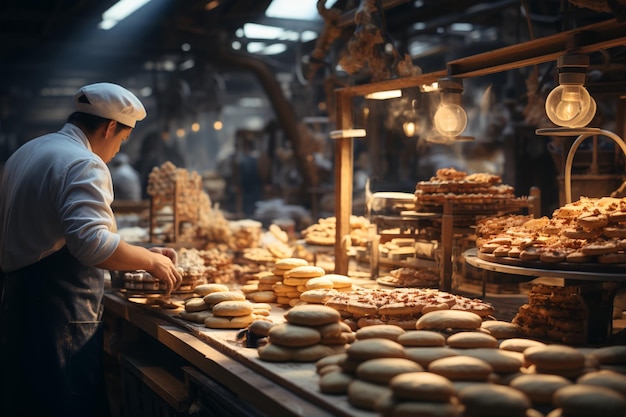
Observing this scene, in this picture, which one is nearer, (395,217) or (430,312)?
(430,312)

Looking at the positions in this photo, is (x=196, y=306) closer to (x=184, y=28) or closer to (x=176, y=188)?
(x=176, y=188)

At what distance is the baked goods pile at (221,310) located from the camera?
3732mm

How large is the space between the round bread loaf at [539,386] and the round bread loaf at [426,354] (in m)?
0.29

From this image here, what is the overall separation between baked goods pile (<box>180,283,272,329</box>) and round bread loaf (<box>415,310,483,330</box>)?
3.14 ft

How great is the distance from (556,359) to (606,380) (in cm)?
23

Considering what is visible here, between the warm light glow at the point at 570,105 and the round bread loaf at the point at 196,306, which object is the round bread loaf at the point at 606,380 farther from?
the round bread loaf at the point at 196,306

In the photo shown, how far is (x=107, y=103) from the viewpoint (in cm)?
367

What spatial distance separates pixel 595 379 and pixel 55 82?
2075cm

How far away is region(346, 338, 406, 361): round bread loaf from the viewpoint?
2.62 meters

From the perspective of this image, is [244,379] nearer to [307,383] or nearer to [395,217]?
[307,383]

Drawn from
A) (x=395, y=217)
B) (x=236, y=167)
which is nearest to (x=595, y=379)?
(x=395, y=217)

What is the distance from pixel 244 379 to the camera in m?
2.88

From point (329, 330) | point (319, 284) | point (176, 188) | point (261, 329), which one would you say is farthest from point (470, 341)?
point (176, 188)

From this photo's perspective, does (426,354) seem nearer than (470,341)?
Yes
